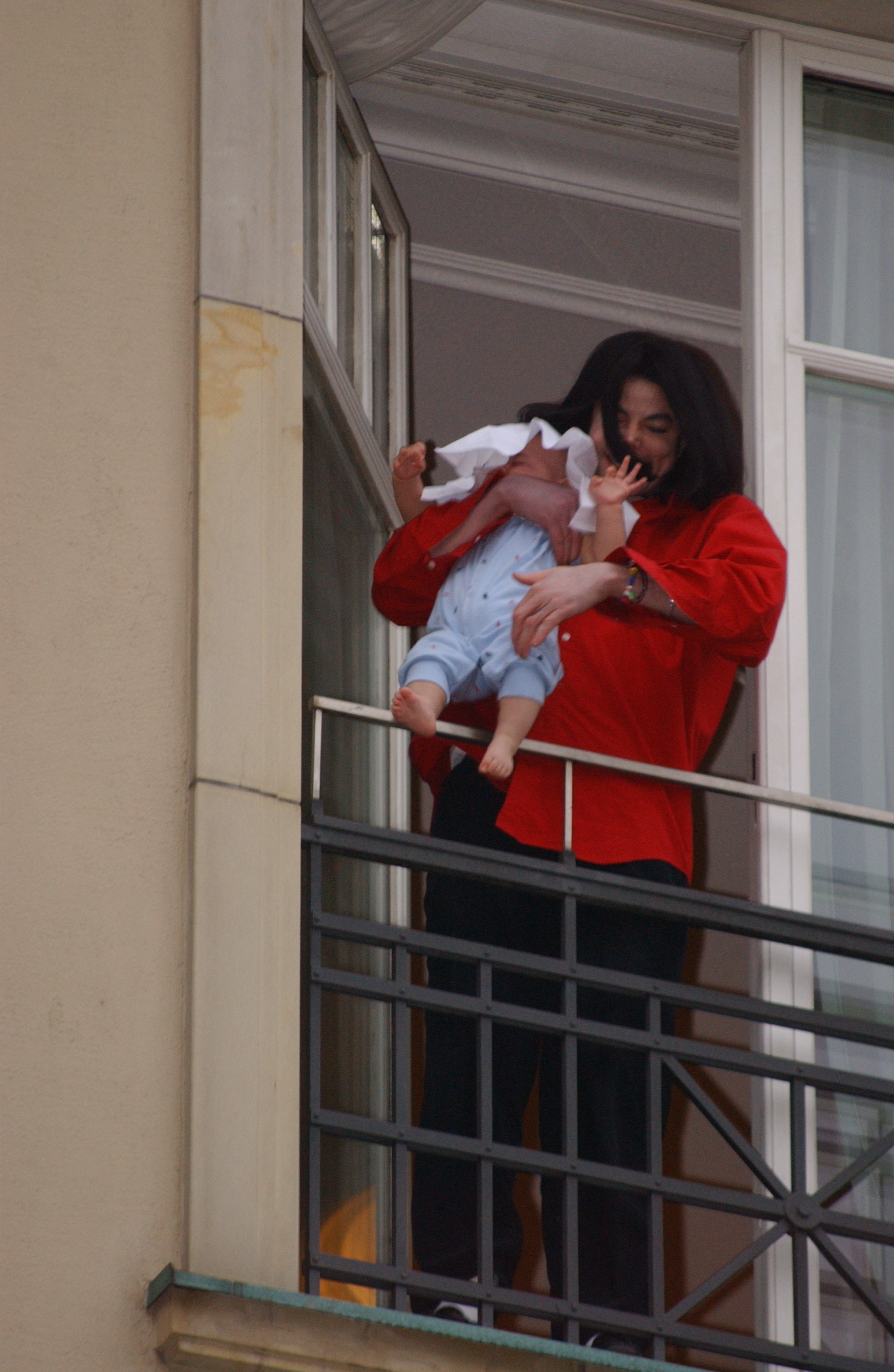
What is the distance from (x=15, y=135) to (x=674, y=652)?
176 cm

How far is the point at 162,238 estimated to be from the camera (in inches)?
202

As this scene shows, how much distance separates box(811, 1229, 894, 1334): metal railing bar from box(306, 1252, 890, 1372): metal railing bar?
145mm

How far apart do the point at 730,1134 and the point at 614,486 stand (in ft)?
4.48

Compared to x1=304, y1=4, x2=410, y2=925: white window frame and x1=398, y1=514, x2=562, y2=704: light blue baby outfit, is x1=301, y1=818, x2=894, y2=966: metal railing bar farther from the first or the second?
x1=304, y1=4, x2=410, y2=925: white window frame

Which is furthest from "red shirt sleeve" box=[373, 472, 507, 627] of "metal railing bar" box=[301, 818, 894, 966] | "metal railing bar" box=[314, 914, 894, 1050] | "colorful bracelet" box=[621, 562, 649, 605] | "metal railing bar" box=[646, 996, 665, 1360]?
"metal railing bar" box=[646, 996, 665, 1360]

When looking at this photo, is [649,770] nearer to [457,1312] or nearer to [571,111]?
[457,1312]

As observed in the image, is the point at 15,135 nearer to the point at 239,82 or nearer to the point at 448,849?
the point at 239,82

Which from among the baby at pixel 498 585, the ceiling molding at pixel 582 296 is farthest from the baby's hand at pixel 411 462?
the ceiling molding at pixel 582 296

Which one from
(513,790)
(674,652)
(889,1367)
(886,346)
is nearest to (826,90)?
(886,346)

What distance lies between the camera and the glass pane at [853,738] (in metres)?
5.21

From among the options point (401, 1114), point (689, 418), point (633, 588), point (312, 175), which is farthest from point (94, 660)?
point (312, 175)

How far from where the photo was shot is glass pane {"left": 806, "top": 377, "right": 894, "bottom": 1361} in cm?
521

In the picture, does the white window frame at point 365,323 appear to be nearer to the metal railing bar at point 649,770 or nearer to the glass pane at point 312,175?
the glass pane at point 312,175

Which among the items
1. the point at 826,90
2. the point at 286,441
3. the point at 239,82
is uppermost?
the point at 826,90
